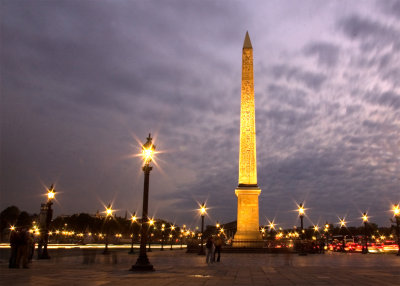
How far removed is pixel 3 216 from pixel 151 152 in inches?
3708

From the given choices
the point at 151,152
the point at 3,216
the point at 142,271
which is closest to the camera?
the point at 142,271

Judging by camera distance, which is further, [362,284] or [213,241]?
[213,241]

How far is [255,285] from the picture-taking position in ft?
32.8

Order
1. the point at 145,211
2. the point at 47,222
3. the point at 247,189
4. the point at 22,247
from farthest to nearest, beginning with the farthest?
the point at 247,189 < the point at 47,222 < the point at 22,247 < the point at 145,211

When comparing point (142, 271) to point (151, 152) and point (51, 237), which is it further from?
point (51, 237)

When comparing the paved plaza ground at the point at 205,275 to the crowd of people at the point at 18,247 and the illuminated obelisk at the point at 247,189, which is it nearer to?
the crowd of people at the point at 18,247

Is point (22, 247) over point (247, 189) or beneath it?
beneath

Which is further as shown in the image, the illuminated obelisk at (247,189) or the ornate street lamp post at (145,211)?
the illuminated obelisk at (247,189)

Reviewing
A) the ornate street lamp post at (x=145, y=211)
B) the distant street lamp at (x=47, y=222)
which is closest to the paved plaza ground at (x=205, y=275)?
the ornate street lamp post at (x=145, y=211)

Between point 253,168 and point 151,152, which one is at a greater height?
point 253,168

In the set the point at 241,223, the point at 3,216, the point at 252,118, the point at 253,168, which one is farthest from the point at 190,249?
the point at 3,216

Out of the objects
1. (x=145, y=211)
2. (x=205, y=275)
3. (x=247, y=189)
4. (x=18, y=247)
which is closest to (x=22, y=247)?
(x=18, y=247)

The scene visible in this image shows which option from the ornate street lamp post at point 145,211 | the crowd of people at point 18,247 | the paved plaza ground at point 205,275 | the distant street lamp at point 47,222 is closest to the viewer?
the paved plaza ground at point 205,275

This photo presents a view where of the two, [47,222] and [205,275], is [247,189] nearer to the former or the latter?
[47,222]
